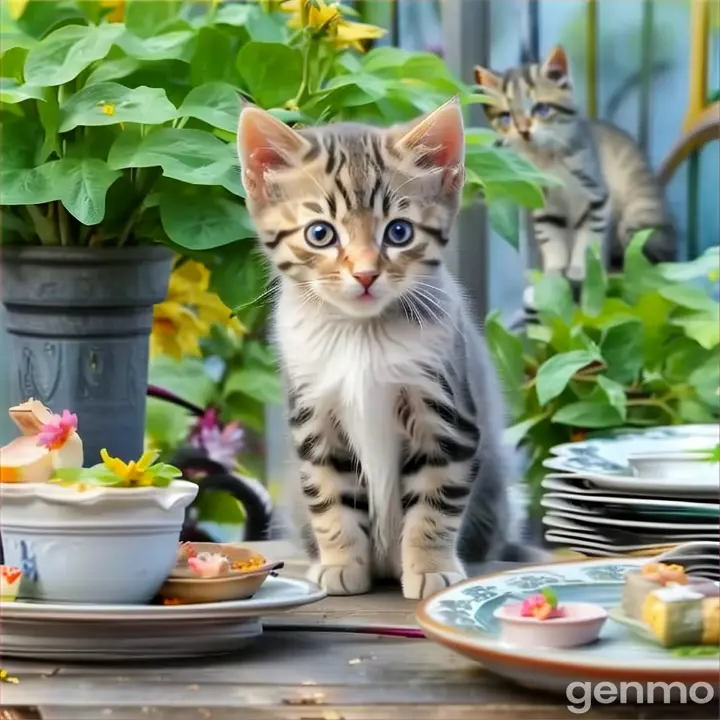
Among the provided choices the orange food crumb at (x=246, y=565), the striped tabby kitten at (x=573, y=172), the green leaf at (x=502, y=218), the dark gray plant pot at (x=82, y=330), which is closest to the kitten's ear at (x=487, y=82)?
the striped tabby kitten at (x=573, y=172)

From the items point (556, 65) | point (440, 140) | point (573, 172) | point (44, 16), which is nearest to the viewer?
Answer: point (440, 140)

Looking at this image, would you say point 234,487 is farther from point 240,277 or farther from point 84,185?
point 84,185

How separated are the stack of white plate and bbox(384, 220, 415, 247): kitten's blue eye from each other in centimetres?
23

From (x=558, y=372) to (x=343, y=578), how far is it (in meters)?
0.43

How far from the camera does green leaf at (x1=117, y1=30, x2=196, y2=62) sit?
0.92m

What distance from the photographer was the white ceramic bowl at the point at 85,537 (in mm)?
640

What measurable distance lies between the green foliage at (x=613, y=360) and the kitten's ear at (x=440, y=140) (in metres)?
0.43

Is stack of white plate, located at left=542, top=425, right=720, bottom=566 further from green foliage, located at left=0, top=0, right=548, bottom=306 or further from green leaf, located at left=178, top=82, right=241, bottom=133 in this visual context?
green leaf, located at left=178, top=82, right=241, bottom=133

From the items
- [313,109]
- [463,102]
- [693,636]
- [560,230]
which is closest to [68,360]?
[313,109]

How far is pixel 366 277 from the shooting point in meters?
0.74

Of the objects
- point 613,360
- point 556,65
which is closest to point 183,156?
point 613,360

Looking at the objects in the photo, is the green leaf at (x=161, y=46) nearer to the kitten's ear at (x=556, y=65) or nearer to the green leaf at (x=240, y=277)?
the green leaf at (x=240, y=277)

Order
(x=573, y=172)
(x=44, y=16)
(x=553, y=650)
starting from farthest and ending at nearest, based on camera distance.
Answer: (x=573, y=172)
(x=44, y=16)
(x=553, y=650)

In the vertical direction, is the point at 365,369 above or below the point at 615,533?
above
